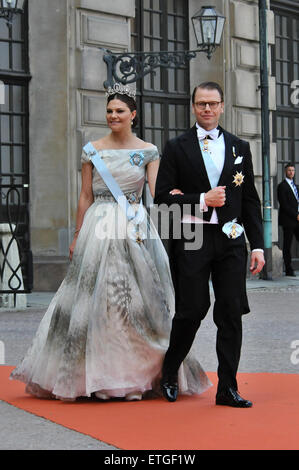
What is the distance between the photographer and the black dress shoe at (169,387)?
600 cm

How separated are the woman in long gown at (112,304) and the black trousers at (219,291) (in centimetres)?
44

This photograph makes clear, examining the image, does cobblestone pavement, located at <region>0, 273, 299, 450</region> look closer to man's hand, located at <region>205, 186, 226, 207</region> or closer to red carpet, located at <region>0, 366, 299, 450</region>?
red carpet, located at <region>0, 366, 299, 450</region>

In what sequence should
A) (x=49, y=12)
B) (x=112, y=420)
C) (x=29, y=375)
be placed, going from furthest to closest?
(x=49, y=12)
(x=29, y=375)
(x=112, y=420)

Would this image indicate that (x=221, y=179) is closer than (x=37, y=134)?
Yes

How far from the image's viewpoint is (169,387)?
6031mm

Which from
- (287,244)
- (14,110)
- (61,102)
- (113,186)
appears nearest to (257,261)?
(113,186)

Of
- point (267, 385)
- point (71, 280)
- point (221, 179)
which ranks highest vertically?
point (221, 179)

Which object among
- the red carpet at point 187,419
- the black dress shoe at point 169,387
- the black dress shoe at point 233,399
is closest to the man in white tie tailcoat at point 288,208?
the red carpet at point 187,419

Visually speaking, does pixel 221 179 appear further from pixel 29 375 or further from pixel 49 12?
pixel 49 12

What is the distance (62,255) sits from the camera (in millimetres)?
15570

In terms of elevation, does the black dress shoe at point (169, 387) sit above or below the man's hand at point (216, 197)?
below

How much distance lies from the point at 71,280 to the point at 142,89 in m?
11.1

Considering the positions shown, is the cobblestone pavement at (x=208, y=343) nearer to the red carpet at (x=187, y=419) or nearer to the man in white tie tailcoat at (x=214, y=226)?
the red carpet at (x=187, y=419)

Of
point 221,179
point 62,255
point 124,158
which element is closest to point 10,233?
point 62,255
